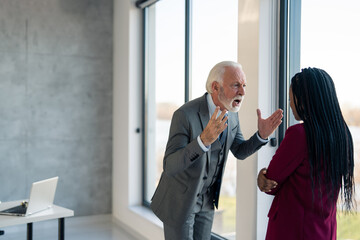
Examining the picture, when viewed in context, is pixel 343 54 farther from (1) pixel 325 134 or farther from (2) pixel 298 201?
(2) pixel 298 201

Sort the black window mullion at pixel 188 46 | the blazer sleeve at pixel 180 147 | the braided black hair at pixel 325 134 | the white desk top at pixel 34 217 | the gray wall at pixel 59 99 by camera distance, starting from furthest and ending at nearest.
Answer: the gray wall at pixel 59 99
the black window mullion at pixel 188 46
the white desk top at pixel 34 217
the blazer sleeve at pixel 180 147
the braided black hair at pixel 325 134

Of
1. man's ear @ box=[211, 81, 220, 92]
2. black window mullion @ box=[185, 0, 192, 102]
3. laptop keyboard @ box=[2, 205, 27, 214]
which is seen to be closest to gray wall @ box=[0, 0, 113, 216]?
black window mullion @ box=[185, 0, 192, 102]

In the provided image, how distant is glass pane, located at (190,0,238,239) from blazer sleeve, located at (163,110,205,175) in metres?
1.28

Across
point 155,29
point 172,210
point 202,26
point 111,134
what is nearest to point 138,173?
point 111,134

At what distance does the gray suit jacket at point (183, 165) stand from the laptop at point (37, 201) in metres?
1.19

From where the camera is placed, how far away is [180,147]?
2.28 m

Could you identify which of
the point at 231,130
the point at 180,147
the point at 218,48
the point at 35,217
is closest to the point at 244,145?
the point at 231,130

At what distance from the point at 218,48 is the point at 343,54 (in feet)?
4.38

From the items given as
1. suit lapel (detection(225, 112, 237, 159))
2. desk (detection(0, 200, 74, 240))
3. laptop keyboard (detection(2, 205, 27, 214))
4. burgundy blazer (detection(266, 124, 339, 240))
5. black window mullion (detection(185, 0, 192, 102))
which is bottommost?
desk (detection(0, 200, 74, 240))

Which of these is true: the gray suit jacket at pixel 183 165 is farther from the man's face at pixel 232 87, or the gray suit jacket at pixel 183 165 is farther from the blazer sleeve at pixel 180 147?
the man's face at pixel 232 87

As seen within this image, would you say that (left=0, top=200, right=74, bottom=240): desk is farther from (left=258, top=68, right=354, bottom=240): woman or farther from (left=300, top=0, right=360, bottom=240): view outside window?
(left=300, top=0, right=360, bottom=240): view outside window

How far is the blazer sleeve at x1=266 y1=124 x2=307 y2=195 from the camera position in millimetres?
1789

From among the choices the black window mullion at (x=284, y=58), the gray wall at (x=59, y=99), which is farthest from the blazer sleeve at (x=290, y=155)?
the gray wall at (x=59, y=99)

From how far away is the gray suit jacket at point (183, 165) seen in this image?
2283 mm
